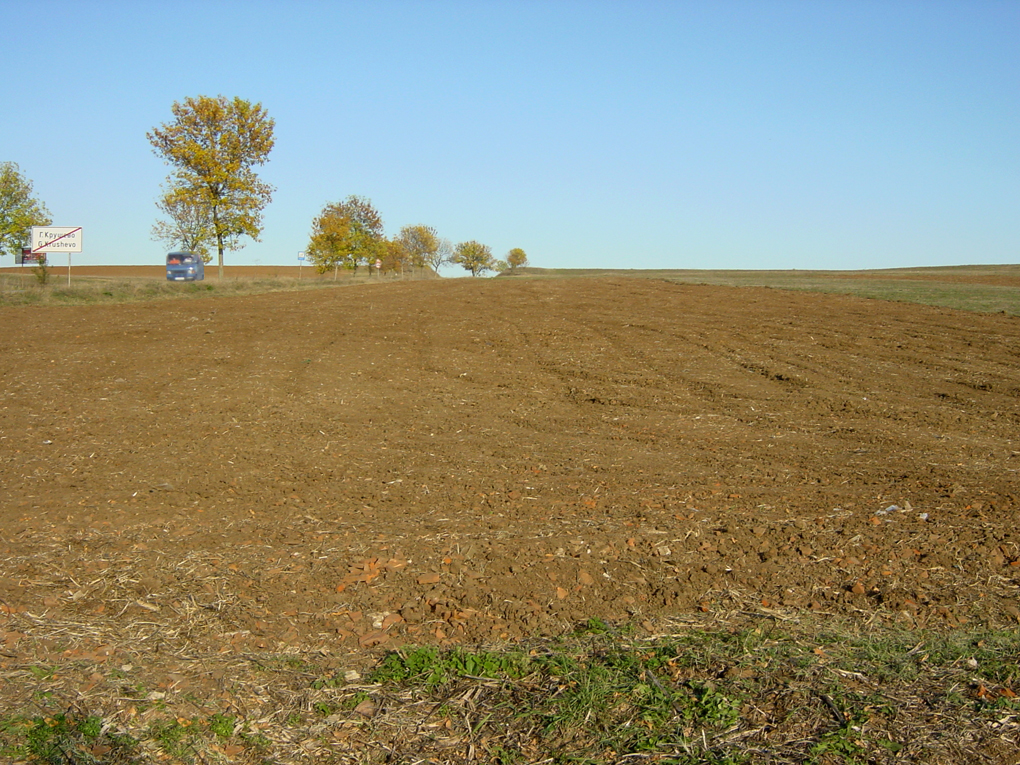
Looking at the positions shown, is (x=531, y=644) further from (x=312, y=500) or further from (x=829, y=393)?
(x=829, y=393)

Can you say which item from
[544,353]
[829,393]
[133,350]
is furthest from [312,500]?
[133,350]

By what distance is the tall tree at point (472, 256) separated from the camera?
107375 mm

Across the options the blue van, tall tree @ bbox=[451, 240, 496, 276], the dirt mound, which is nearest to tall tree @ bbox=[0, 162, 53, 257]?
the blue van

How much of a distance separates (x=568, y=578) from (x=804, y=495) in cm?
244

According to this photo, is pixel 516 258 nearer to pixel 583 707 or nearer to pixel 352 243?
pixel 352 243

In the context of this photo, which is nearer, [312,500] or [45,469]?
[312,500]

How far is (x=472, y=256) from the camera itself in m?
107

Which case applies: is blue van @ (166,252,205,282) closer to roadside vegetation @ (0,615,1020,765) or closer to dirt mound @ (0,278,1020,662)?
dirt mound @ (0,278,1020,662)

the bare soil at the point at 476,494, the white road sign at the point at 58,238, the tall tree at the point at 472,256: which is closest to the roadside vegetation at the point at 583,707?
the bare soil at the point at 476,494

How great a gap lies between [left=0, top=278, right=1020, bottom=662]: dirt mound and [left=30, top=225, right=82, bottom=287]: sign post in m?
24.4

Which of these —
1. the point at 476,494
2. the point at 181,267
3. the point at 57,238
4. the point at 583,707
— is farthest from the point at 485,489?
the point at 181,267

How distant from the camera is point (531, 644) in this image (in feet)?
13.4

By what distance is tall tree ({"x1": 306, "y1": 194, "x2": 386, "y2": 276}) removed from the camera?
56.3 m

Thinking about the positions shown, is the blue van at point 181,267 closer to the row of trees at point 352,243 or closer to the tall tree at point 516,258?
the row of trees at point 352,243
